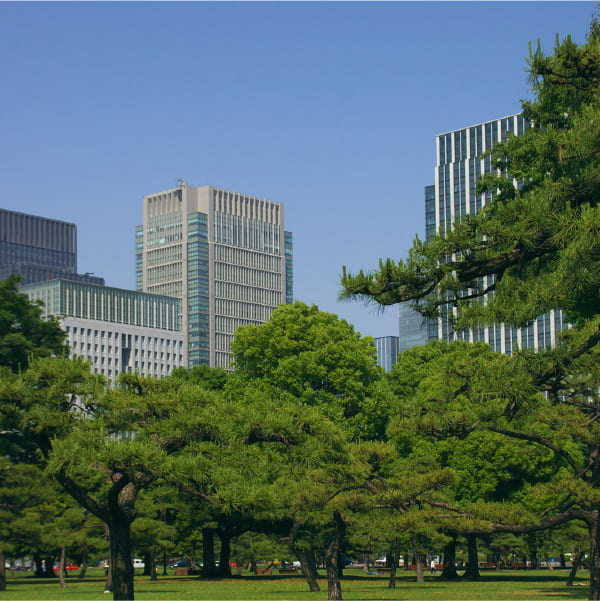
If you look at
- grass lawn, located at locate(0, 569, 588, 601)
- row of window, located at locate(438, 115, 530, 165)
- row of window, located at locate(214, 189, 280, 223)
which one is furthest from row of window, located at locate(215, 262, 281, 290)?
grass lawn, located at locate(0, 569, 588, 601)

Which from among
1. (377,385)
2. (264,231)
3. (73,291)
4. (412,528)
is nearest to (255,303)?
(264,231)

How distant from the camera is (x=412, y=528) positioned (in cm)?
2223

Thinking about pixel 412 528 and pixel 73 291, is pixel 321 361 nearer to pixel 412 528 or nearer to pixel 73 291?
pixel 412 528

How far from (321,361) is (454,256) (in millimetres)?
31171

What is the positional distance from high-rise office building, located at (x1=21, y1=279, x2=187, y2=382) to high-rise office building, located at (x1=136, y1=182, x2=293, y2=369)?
824 centimetres

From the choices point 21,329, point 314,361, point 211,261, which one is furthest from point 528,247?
point 211,261

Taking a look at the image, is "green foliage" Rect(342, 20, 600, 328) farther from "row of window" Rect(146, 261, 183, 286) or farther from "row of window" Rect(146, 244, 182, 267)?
"row of window" Rect(146, 244, 182, 267)

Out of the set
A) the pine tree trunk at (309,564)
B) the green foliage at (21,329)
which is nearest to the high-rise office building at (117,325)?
the green foliage at (21,329)

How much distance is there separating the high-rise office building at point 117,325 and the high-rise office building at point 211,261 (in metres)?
8.24

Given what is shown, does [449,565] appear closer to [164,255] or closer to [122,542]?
[122,542]

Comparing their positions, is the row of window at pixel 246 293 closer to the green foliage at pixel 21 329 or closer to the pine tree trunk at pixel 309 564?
the green foliage at pixel 21 329

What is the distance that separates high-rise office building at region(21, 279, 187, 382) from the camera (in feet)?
487

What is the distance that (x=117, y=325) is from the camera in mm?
157375

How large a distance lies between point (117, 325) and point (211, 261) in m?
30.0
